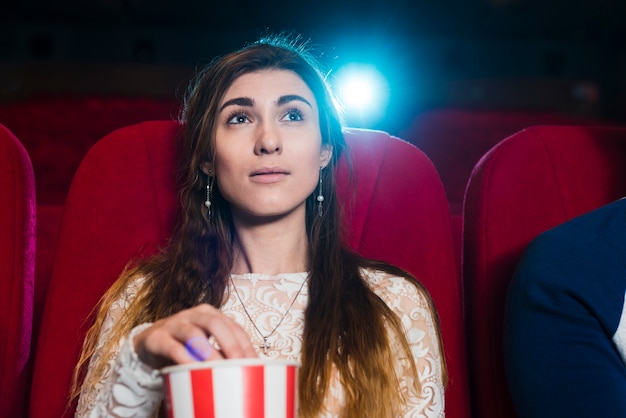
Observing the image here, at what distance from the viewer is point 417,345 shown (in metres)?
0.97

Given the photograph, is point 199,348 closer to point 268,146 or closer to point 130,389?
point 130,389

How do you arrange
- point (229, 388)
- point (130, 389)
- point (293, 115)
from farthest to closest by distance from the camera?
point (293, 115) → point (130, 389) → point (229, 388)

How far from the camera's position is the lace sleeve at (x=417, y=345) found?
3.05 feet

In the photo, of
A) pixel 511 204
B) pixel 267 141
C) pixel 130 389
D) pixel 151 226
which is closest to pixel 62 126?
pixel 151 226

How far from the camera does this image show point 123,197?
1077mm

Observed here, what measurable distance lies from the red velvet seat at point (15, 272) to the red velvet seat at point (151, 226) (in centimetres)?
3

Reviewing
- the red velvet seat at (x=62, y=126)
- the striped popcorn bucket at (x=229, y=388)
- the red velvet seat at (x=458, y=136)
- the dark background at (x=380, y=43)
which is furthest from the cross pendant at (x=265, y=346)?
the dark background at (x=380, y=43)

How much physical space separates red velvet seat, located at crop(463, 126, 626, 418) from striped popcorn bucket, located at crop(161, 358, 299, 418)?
530 millimetres

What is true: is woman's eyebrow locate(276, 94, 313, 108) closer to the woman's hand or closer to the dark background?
the woman's hand

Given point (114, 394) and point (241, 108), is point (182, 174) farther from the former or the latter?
point (114, 394)

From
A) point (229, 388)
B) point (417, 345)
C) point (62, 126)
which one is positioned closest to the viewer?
point (229, 388)

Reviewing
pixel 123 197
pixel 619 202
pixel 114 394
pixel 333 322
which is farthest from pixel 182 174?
pixel 619 202

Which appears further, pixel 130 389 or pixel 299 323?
pixel 299 323

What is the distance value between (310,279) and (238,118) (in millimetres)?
254
